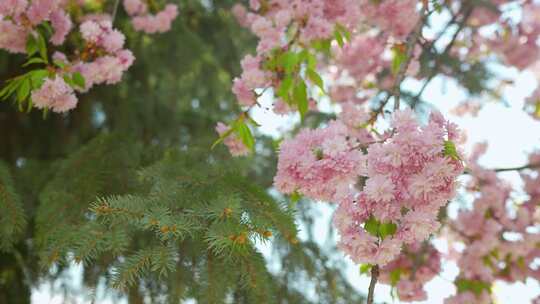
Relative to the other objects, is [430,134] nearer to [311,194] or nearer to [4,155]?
[311,194]

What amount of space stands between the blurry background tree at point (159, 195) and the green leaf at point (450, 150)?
0.45 metres

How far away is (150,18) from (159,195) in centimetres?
159

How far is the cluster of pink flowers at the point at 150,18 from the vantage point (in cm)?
306

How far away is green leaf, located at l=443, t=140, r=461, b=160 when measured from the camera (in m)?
1.54

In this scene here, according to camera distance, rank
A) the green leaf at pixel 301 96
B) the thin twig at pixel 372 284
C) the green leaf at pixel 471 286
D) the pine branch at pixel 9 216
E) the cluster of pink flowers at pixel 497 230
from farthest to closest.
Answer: the cluster of pink flowers at pixel 497 230 < the green leaf at pixel 471 286 < the green leaf at pixel 301 96 < the pine branch at pixel 9 216 < the thin twig at pixel 372 284

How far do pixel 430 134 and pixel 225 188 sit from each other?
59 centimetres

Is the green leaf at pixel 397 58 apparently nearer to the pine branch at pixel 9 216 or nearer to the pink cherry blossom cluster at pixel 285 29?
the pink cherry blossom cluster at pixel 285 29

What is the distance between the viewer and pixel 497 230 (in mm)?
3393

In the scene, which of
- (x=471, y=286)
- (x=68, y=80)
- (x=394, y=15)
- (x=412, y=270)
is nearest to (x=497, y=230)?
(x=471, y=286)

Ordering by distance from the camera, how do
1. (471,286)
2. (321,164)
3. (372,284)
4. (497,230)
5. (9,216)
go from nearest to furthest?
(372,284) < (321,164) < (9,216) < (471,286) < (497,230)

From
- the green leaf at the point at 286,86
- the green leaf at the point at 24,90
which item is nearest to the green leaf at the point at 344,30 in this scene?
the green leaf at the point at 286,86

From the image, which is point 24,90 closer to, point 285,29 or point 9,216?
point 9,216

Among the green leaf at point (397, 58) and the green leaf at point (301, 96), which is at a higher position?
the green leaf at point (397, 58)

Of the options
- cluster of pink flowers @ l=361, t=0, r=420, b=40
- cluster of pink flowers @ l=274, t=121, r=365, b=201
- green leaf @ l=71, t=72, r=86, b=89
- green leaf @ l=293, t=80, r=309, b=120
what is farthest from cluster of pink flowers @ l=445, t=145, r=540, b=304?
green leaf @ l=71, t=72, r=86, b=89
